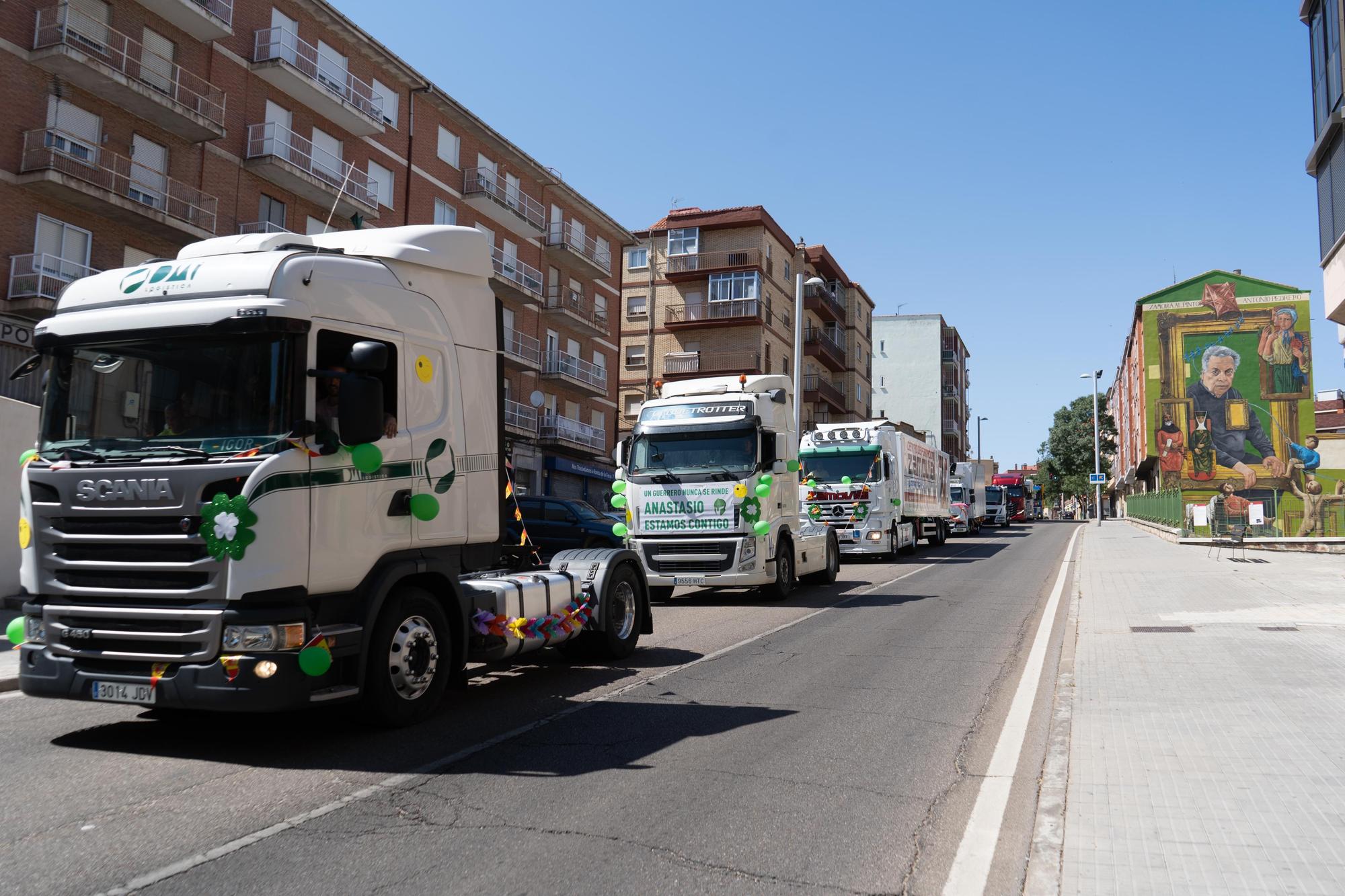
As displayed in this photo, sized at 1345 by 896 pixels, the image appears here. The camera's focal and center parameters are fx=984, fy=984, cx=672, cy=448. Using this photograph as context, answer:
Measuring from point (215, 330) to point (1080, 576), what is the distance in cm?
1799

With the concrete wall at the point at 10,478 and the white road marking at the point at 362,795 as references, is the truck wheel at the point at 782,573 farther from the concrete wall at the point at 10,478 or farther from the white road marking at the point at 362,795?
the concrete wall at the point at 10,478

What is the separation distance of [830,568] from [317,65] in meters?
20.9

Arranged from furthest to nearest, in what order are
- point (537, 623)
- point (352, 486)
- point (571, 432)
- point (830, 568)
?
1. point (571, 432)
2. point (830, 568)
3. point (537, 623)
4. point (352, 486)

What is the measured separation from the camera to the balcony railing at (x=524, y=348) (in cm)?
3797

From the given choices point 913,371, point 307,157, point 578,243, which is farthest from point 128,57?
point 913,371

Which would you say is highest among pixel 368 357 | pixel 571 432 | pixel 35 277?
pixel 35 277

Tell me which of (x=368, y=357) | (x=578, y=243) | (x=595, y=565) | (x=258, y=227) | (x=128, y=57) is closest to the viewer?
(x=368, y=357)

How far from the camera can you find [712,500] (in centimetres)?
1440

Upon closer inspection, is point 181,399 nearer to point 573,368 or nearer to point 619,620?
point 619,620

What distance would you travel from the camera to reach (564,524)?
71.7 ft

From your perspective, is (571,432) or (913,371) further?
(913,371)

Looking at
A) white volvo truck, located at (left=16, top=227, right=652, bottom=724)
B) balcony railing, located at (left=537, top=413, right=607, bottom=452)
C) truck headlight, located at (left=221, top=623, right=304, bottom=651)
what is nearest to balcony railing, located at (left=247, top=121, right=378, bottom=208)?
balcony railing, located at (left=537, top=413, right=607, bottom=452)

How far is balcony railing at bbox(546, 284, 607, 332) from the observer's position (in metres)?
41.2

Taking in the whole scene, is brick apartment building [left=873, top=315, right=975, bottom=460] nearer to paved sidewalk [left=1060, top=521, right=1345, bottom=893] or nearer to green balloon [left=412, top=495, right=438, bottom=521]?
paved sidewalk [left=1060, top=521, right=1345, bottom=893]
